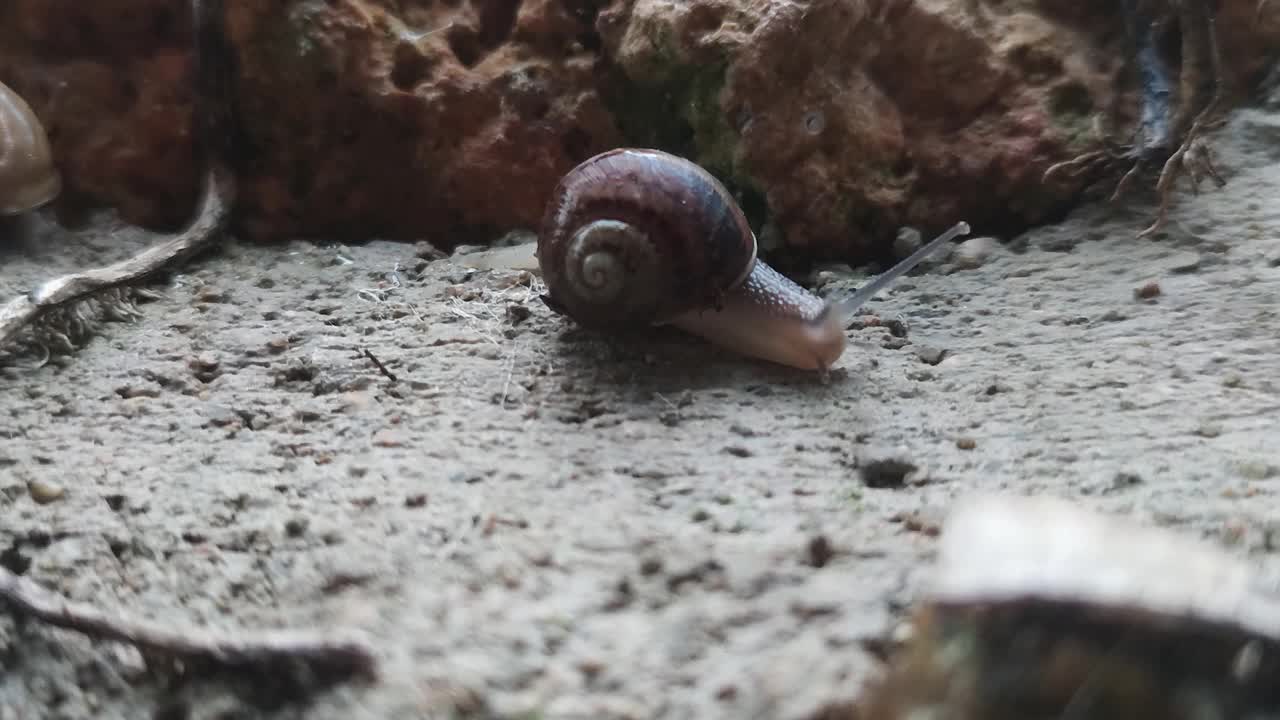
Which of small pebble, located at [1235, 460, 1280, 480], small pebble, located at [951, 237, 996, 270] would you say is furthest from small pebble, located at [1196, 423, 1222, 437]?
small pebble, located at [951, 237, 996, 270]

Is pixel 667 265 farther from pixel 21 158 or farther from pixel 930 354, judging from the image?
pixel 21 158

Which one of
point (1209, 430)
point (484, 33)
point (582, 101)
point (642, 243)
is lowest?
point (1209, 430)

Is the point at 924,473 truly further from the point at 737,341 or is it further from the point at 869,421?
the point at 737,341

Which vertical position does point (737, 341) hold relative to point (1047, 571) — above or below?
below

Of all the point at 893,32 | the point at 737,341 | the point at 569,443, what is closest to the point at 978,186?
the point at 893,32

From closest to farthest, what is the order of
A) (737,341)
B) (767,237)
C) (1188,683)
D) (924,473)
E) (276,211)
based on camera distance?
(1188,683) → (924,473) → (737,341) → (767,237) → (276,211)

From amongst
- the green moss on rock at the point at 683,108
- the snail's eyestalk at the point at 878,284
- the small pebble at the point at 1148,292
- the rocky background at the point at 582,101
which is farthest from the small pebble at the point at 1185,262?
the green moss on rock at the point at 683,108

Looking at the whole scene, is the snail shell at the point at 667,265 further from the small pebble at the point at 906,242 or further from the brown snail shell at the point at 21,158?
the brown snail shell at the point at 21,158

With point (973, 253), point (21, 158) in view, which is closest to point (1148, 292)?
point (973, 253)
